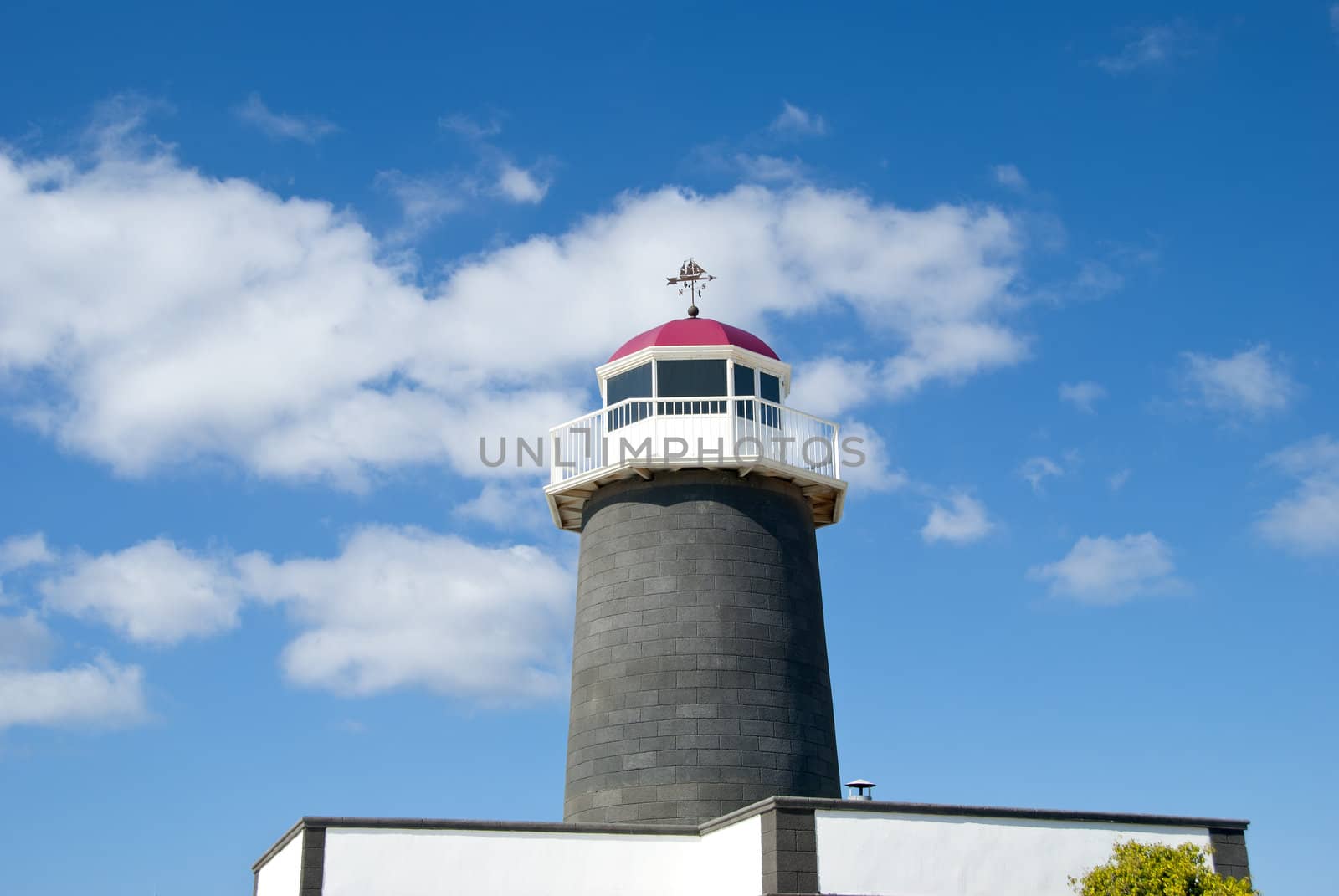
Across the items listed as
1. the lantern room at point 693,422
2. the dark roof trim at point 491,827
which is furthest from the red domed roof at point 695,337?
the dark roof trim at point 491,827

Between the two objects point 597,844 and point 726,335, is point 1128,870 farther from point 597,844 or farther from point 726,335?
point 726,335

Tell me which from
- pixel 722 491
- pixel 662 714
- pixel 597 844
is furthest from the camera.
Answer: pixel 722 491

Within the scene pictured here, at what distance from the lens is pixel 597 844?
2097 centimetres

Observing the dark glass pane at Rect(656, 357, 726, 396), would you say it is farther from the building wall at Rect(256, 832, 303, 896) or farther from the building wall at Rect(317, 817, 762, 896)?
the building wall at Rect(256, 832, 303, 896)

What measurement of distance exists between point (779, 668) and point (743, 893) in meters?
5.19

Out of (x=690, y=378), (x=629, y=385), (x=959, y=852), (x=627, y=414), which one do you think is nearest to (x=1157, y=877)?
(x=959, y=852)

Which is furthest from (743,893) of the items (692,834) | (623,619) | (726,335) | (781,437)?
(726,335)

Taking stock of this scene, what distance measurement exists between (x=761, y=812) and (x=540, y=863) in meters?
3.52

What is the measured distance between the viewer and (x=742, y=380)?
A: 25.8 meters

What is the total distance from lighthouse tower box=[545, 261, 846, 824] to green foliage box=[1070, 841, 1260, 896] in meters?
5.24

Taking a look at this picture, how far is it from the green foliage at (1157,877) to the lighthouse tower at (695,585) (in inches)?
206

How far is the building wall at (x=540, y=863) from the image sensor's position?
1970 centimetres

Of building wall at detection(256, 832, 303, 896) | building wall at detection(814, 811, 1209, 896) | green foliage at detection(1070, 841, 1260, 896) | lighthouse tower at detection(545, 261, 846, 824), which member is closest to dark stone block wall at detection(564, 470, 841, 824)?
lighthouse tower at detection(545, 261, 846, 824)

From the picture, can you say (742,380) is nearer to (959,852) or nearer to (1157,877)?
(959,852)
